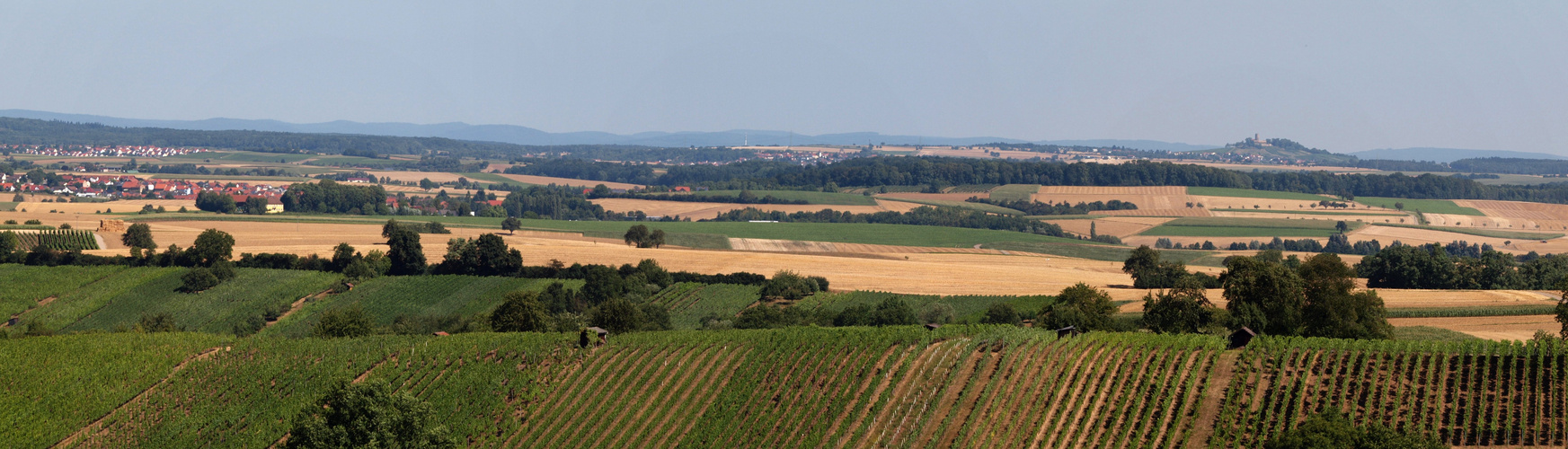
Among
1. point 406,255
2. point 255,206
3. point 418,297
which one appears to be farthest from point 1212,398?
point 255,206

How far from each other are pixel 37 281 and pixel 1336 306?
267ft

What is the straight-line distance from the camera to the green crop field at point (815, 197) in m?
172

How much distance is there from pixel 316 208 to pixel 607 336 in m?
104

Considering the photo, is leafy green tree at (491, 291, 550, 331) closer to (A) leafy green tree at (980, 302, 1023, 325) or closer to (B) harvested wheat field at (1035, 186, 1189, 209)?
(A) leafy green tree at (980, 302, 1023, 325)

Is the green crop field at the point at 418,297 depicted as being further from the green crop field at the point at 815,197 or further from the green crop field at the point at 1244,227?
the green crop field at the point at 815,197

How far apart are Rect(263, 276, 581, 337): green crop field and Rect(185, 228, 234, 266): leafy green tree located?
44.3ft

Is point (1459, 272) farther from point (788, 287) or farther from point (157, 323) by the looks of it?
point (157, 323)

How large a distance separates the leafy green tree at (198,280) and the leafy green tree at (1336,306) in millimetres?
69282

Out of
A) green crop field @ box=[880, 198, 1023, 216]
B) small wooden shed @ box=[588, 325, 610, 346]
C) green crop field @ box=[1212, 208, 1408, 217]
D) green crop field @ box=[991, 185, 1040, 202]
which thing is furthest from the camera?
green crop field @ box=[991, 185, 1040, 202]

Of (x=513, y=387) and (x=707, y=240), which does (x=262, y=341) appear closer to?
(x=513, y=387)

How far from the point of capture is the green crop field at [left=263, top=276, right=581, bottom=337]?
236ft

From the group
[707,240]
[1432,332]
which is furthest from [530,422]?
[707,240]

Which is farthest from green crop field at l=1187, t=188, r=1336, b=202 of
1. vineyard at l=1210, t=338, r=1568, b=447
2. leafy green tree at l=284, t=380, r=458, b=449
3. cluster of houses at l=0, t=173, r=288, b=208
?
leafy green tree at l=284, t=380, r=458, b=449

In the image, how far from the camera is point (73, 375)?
51406 mm
